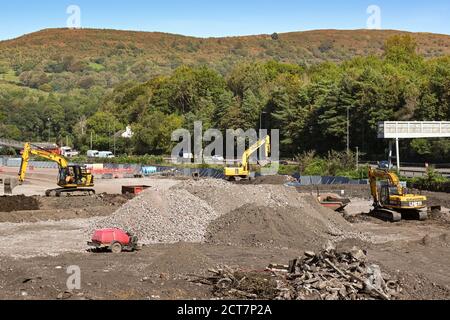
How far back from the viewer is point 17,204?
145 feet

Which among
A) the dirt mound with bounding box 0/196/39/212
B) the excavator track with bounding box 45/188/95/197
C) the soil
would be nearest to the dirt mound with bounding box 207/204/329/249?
the soil

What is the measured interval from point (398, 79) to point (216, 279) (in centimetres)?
7245

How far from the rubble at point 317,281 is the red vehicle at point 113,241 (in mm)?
6978

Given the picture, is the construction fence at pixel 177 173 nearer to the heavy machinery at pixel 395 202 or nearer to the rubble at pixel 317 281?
the heavy machinery at pixel 395 202

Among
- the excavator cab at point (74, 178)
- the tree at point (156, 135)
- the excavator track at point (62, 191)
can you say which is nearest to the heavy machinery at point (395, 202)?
the excavator cab at point (74, 178)

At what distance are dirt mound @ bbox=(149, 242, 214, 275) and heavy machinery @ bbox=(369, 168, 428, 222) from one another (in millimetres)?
15571

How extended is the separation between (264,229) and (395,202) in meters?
10.1

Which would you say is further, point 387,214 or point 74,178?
point 74,178

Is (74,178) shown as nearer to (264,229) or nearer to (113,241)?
(264,229)

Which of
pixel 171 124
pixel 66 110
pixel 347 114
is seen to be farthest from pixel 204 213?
pixel 66 110

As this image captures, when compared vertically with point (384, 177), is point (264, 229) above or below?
below

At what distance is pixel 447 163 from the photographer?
77125mm

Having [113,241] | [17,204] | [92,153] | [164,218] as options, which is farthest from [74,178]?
[92,153]
